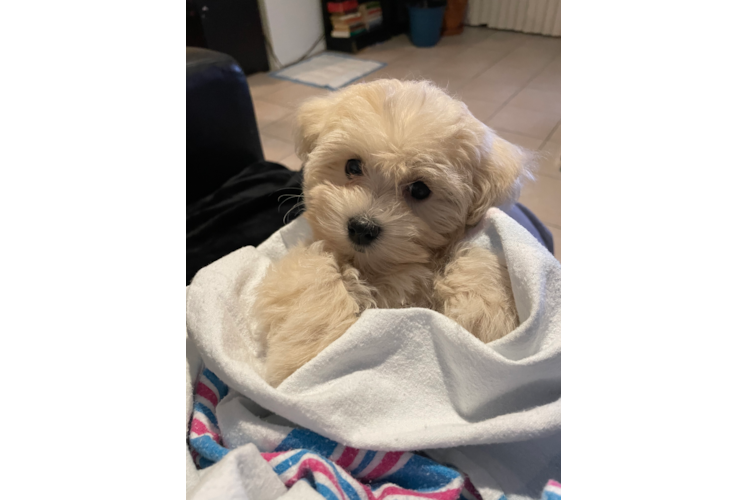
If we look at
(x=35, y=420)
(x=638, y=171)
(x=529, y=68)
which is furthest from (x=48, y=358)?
(x=529, y=68)

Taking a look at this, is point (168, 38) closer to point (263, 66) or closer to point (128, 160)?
point (128, 160)

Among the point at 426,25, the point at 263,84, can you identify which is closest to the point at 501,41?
the point at 426,25

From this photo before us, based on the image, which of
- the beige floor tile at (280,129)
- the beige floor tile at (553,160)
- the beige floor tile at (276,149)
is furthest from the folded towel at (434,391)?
the beige floor tile at (280,129)

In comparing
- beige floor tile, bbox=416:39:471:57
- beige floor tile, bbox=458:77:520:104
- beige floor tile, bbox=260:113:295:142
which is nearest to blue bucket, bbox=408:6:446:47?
beige floor tile, bbox=416:39:471:57

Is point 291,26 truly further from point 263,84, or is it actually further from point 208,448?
point 208,448

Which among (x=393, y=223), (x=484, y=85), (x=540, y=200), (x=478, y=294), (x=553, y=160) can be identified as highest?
(x=553, y=160)

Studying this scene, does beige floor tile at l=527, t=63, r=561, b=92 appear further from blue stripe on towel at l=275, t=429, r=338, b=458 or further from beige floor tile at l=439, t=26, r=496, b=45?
blue stripe on towel at l=275, t=429, r=338, b=458

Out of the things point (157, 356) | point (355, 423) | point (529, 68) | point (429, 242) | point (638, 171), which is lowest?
point (529, 68)
